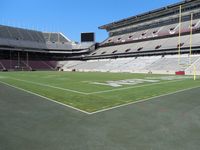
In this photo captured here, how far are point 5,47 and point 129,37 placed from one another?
4516 centimetres

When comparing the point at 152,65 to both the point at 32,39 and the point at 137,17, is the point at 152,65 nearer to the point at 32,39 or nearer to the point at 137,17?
the point at 137,17

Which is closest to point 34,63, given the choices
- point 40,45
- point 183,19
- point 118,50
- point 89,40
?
point 40,45

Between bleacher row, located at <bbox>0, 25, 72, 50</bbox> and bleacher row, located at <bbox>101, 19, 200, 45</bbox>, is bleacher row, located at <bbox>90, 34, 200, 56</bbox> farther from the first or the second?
bleacher row, located at <bbox>0, 25, 72, 50</bbox>

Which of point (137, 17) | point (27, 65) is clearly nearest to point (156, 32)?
point (137, 17)

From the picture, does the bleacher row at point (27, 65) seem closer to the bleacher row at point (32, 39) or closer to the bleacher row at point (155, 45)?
the bleacher row at point (32, 39)

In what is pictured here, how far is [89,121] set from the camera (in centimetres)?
547

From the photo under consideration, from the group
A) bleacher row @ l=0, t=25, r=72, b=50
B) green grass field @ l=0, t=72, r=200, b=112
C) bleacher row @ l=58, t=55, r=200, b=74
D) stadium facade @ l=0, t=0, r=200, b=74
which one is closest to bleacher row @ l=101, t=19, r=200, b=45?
stadium facade @ l=0, t=0, r=200, b=74

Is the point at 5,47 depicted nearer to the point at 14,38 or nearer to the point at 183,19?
the point at 14,38

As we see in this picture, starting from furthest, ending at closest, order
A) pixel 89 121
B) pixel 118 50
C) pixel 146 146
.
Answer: pixel 118 50 < pixel 89 121 < pixel 146 146

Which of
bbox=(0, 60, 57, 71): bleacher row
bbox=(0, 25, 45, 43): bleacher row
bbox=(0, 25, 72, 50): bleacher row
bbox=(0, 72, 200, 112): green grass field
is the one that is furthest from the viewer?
bbox=(0, 25, 45, 43): bleacher row

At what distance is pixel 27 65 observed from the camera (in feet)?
251

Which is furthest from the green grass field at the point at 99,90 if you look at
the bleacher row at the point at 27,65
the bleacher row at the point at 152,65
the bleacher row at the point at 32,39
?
the bleacher row at the point at 32,39

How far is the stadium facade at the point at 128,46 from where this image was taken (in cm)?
4738

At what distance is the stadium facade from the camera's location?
47375 mm
